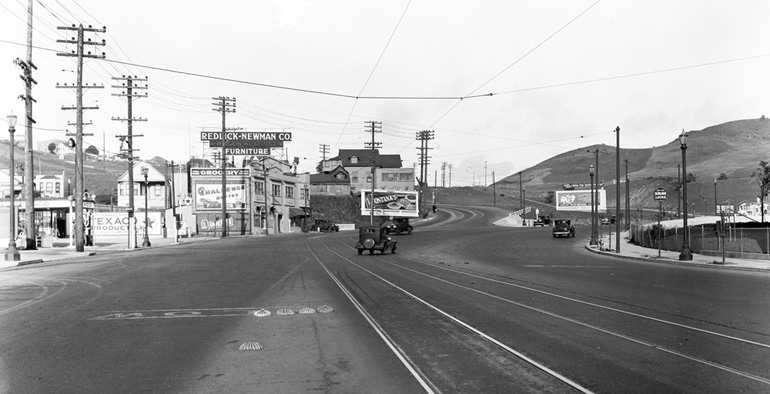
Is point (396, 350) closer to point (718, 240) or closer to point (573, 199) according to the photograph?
point (718, 240)

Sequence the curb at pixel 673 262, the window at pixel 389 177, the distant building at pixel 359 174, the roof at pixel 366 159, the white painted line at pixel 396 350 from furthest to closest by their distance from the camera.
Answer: the roof at pixel 366 159 < the window at pixel 389 177 < the distant building at pixel 359 174 < the curb at pixel 673 262 < the white painted line at pixel 396 350

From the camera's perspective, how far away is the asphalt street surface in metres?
6.98

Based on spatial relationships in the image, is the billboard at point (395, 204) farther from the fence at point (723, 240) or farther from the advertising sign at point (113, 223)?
the fence at point (723, 240)

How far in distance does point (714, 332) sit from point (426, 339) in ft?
15.0

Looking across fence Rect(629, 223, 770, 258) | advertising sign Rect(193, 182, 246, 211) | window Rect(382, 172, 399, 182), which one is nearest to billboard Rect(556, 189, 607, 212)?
window Rect(382, 172, 399, 182)

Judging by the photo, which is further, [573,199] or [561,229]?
[573,199]

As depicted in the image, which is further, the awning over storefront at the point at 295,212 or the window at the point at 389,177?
the window at the point at 389,177

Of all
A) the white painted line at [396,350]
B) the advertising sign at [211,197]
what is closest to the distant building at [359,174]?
the advertising sign at [211,197]

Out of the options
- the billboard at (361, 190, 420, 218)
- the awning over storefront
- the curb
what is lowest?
the curb

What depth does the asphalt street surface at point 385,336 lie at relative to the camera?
6977 millimetres

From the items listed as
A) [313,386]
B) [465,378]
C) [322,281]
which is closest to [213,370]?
[313,386]

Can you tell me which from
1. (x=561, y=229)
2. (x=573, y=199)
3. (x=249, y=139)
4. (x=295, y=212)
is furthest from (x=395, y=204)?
(x=573, y=199)

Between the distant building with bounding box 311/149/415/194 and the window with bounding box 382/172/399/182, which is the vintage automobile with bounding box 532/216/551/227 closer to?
the distant building with bounding box 311/149/415/194

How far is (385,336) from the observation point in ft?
31.8
